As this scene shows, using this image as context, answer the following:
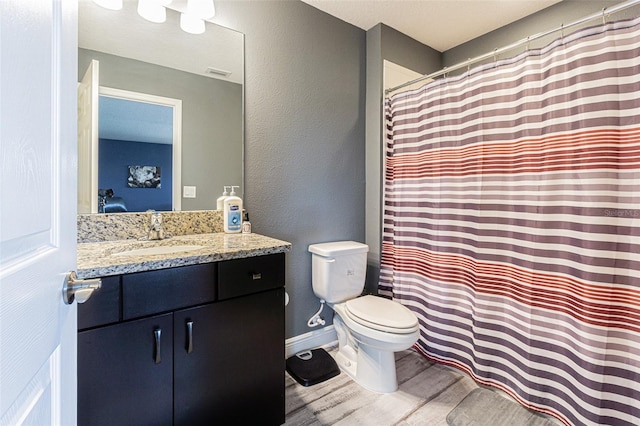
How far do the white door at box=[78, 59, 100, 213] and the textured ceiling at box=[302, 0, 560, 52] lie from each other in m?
1.40

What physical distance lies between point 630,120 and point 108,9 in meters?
2.36

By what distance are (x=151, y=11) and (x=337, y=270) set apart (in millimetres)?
1749

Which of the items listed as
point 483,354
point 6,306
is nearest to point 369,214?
point 483,354

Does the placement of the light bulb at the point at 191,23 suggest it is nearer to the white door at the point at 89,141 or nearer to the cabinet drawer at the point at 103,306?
the white door at the point at 89,141

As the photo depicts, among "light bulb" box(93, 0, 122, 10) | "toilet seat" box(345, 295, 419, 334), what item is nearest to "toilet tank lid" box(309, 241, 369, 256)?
"toilet seat" box(345, 295, 419, 334)

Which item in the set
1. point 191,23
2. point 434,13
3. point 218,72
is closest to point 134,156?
point 218,72

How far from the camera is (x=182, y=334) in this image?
1.12 m

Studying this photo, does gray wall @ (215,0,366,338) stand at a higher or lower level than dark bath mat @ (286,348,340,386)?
higher

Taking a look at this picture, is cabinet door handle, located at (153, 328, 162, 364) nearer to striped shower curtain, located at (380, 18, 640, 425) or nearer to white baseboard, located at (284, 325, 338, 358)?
white baseboard, located at (284, 325, 338, 358)

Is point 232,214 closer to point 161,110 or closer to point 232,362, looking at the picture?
point 161,110

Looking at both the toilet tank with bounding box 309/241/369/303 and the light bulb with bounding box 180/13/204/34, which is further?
the toilet tank with bounding box 309/241/369/303

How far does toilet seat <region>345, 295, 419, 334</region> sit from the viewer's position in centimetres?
157

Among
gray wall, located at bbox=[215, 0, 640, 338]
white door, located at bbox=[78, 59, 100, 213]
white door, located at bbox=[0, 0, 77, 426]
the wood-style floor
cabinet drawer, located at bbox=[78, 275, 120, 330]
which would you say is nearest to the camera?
white door, located at bbox=[0, 0, 77, 426]

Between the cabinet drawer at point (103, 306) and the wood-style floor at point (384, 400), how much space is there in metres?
0.99
